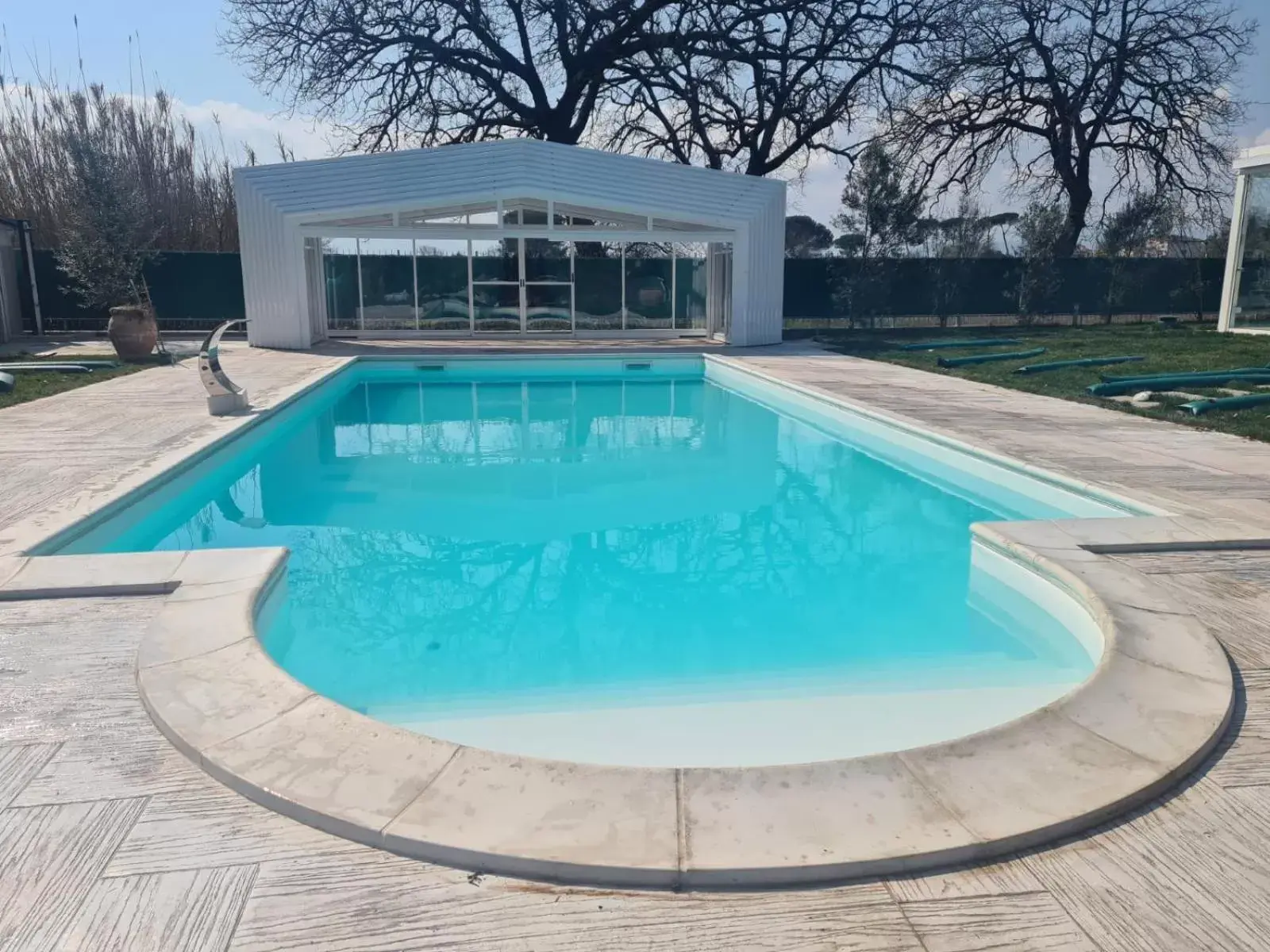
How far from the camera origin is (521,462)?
8.62 metres

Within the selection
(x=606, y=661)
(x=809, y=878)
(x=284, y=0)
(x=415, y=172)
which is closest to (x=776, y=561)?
(x=606, y=661)

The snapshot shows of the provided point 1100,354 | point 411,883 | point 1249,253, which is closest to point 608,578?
point 411,883

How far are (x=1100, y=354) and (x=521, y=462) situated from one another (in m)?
9.38

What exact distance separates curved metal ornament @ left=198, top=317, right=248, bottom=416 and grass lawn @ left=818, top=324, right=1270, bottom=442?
8.71 meters

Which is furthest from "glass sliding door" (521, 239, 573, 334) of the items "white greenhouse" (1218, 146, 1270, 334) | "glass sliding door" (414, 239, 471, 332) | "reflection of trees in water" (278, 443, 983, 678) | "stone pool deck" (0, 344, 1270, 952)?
"stone pool deck" (0, 344, 1270, 952)

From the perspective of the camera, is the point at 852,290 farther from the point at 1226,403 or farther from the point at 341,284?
the point at 1226,403

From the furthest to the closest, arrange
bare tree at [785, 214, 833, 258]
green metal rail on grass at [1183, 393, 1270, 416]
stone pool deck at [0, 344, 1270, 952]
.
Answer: bare tree at [785, 214, 833, 258]
green metal rail on grass at [1183, 393, 1270, 416]
stone pool deck at [0, 344, 1270, 952]

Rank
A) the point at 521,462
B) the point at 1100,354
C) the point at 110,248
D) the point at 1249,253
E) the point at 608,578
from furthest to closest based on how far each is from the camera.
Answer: the point at 1249,253
the point at 110,248
the point at 1100,354
the point at 521,462
the point at 608,578

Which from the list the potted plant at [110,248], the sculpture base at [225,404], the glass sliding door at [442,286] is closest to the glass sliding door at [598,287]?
the glass sliding door at [442,286]

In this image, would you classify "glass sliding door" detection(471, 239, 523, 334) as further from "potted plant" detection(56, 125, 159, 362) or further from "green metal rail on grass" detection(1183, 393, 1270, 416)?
"green metal rail on grass" detection(1183, 393, 1270, 416)

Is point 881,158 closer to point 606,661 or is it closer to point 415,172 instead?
point 415,172

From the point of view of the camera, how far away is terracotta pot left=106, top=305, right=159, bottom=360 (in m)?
13.3

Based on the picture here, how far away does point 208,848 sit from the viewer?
2.19 metres

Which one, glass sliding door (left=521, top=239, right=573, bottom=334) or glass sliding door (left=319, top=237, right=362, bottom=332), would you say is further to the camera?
glass sliding door (left=521, top=239, right=573, bottom=334)
